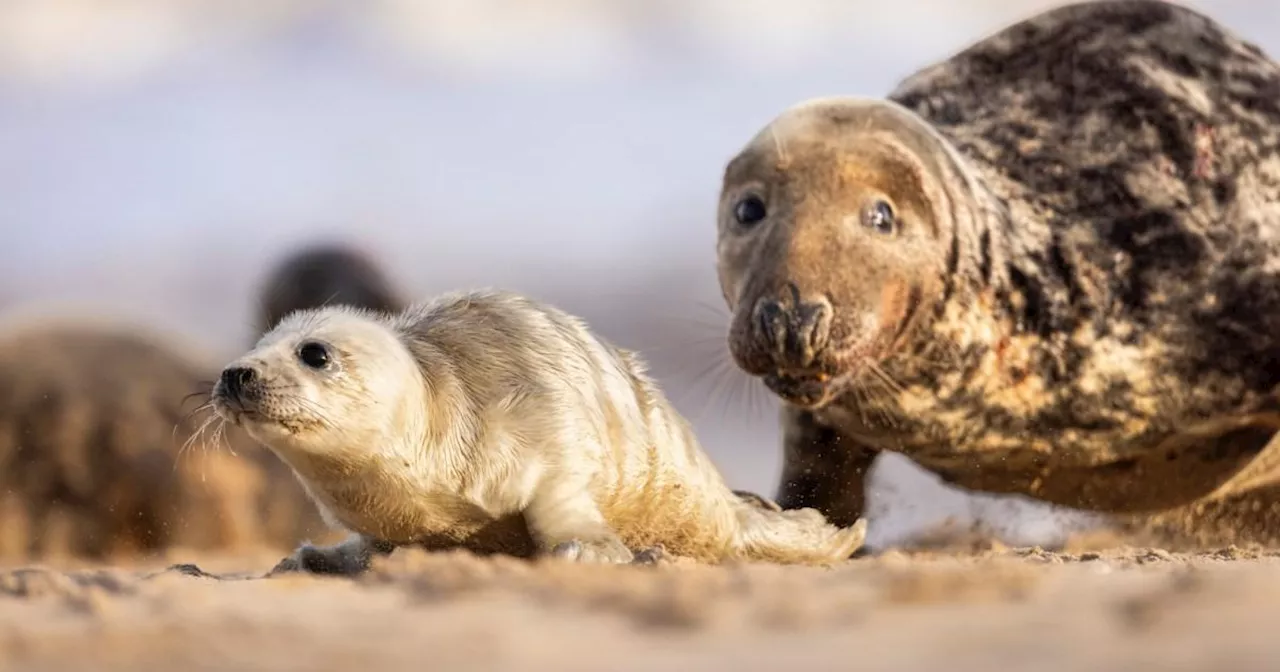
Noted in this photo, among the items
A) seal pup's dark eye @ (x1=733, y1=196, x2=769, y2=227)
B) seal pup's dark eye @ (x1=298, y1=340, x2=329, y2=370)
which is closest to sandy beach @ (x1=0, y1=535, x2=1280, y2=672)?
seal pup's dark eye @ (x1=298, y1=340, x2=329, y2=370)

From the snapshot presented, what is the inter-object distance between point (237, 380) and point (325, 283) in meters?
4.69

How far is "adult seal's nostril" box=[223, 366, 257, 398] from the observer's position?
3746 millimetres

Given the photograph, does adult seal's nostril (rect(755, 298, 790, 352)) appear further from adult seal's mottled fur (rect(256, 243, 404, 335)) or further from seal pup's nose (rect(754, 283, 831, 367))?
adult seal's mottled fur (rect(256, 243, 404, 335))

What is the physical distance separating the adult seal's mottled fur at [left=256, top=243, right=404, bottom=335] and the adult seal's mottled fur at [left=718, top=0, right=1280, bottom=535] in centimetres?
292

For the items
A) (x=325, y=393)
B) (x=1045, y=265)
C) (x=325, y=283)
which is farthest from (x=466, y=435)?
(x=325, y=283)

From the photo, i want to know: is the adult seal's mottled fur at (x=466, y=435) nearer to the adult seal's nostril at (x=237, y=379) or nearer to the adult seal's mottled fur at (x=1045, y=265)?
the adult seal's nostril at (x=237, y=379)

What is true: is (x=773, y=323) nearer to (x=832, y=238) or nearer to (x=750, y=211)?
(x=832, y=238)

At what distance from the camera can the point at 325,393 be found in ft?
12.6

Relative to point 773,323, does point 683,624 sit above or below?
above

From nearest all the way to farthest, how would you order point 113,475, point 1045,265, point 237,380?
point 237,380
point 1045,265
point 113,475

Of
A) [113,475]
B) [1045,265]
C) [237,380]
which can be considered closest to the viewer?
[237,380]

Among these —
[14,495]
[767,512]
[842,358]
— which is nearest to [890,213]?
[842,358]

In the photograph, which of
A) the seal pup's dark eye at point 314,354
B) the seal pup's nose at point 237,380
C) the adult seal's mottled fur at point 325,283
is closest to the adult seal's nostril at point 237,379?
the seal pup's nose at point 237,380

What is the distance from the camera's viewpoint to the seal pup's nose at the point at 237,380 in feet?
12.3
